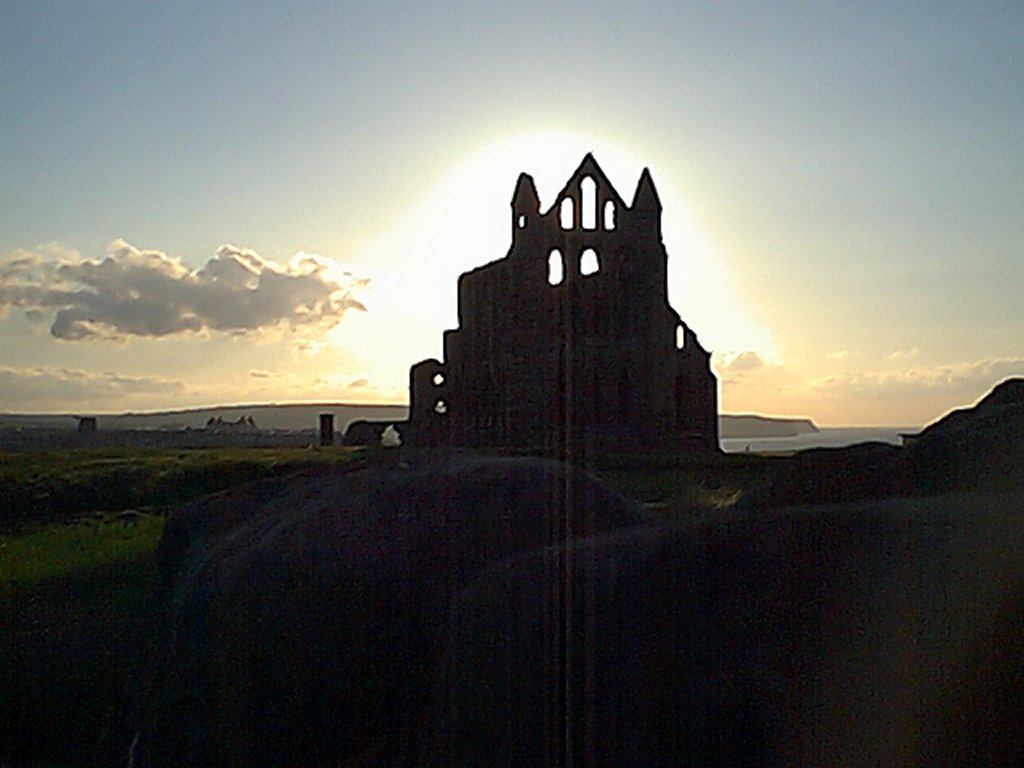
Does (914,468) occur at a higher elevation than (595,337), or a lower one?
lower

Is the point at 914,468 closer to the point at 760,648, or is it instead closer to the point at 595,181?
the point at 760,648

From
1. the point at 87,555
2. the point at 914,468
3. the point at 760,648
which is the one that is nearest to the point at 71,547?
the point at 87,555

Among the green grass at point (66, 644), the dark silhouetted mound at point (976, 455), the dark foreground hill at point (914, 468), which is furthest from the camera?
the green grass at point (66, 644)

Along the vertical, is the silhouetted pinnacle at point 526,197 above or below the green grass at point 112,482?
above

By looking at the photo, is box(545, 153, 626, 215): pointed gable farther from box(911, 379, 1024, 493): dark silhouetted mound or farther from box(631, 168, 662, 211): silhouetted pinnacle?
box(911, 379, 1024, 493): dark silhouetted mound

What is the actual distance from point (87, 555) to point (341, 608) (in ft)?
31.3

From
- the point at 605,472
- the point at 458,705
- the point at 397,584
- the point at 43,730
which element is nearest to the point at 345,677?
the point at 397,584

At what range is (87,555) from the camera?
50.3 ft

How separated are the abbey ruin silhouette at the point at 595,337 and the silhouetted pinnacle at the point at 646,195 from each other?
0.13 ft

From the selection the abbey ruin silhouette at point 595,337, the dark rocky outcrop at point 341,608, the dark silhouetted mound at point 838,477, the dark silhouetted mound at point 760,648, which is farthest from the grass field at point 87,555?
the abbey ruin silhouette at point 595,337

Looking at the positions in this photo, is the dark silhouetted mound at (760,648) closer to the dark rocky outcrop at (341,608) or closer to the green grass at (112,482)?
the dark rocky outcrop at (341,608)

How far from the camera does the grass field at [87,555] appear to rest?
10180 millimetres

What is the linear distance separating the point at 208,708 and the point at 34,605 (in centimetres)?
578

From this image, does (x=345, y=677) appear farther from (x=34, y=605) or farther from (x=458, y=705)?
(x=34, y=605)
